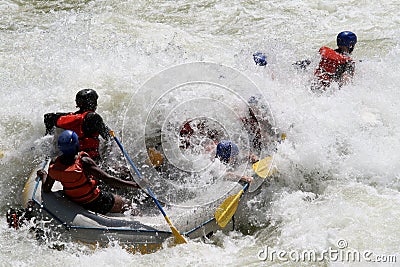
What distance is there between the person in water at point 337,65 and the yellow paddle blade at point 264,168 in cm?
181

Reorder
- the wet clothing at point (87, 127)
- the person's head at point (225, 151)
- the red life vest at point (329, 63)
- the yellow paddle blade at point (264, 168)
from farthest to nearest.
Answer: the red life vest at point (329, 63), the yellow paddle blade at point (264, 168), the person's head at point (225, 151), the wet clothing at point (87, 127)

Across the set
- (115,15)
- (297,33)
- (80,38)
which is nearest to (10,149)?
(80,38)

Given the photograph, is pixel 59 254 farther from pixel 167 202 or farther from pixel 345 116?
pixel 345 116

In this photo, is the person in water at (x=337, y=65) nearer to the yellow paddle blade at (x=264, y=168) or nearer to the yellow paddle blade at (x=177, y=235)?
the yellow paddle blade at (x=264, y=168)

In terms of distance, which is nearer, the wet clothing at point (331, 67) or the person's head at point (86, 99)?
the person's head at point (86, 99)

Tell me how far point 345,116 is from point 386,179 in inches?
44.9

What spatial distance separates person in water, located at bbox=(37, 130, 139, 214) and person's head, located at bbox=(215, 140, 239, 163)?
927 millimetres

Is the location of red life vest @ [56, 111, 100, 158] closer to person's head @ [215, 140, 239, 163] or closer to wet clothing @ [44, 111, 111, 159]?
wet clothing @ [44, 111, 111, 159]

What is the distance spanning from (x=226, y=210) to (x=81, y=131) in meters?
1.63

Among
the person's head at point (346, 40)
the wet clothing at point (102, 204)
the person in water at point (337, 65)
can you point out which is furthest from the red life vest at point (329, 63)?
the wet clothing at point (102, 204)

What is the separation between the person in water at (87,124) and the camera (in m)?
4.91

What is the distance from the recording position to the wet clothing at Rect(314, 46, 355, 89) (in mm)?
6551

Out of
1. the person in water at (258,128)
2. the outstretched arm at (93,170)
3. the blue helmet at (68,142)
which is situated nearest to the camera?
the blue helmet at (68,142)

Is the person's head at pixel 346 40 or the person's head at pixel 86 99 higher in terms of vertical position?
the person's head at pixel 346 40
